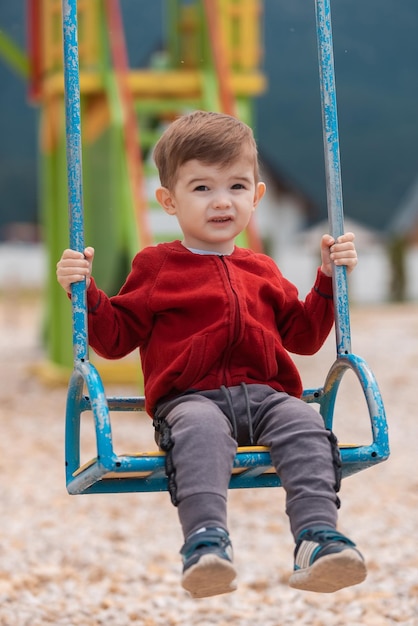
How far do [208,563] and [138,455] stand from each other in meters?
0.31

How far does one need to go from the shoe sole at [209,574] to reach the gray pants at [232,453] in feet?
0.38

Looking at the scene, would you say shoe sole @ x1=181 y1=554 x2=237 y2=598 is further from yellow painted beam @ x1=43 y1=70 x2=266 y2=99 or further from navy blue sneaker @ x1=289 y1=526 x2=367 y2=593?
yellow painted beam @ x1=43 y1=70 x2=266 y2=99

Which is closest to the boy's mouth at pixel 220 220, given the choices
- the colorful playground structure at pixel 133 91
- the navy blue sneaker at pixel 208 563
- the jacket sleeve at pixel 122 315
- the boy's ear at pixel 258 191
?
the boy's ear at pixel 258 191

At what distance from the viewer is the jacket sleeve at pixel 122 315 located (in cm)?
259

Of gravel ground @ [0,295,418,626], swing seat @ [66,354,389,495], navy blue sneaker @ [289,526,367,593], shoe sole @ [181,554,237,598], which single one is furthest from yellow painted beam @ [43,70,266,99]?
shoe sole @ [181,554,237,598]

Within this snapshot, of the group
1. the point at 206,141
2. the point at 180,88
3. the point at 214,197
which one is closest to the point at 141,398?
the point at 214,197

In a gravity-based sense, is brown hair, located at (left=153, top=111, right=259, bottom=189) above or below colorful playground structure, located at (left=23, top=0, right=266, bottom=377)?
below

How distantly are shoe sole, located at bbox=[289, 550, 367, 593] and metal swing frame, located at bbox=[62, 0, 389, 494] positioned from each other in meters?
0.28

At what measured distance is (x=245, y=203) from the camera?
2564 mm

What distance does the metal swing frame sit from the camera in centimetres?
232

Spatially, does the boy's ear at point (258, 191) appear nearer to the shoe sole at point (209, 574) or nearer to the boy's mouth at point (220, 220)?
the boy's mouth at point (220, 220)

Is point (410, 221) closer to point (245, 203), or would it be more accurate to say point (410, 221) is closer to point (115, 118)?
point (115, 118)

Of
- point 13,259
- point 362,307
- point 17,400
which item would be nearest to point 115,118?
point 17,400

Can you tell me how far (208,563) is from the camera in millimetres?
2129
